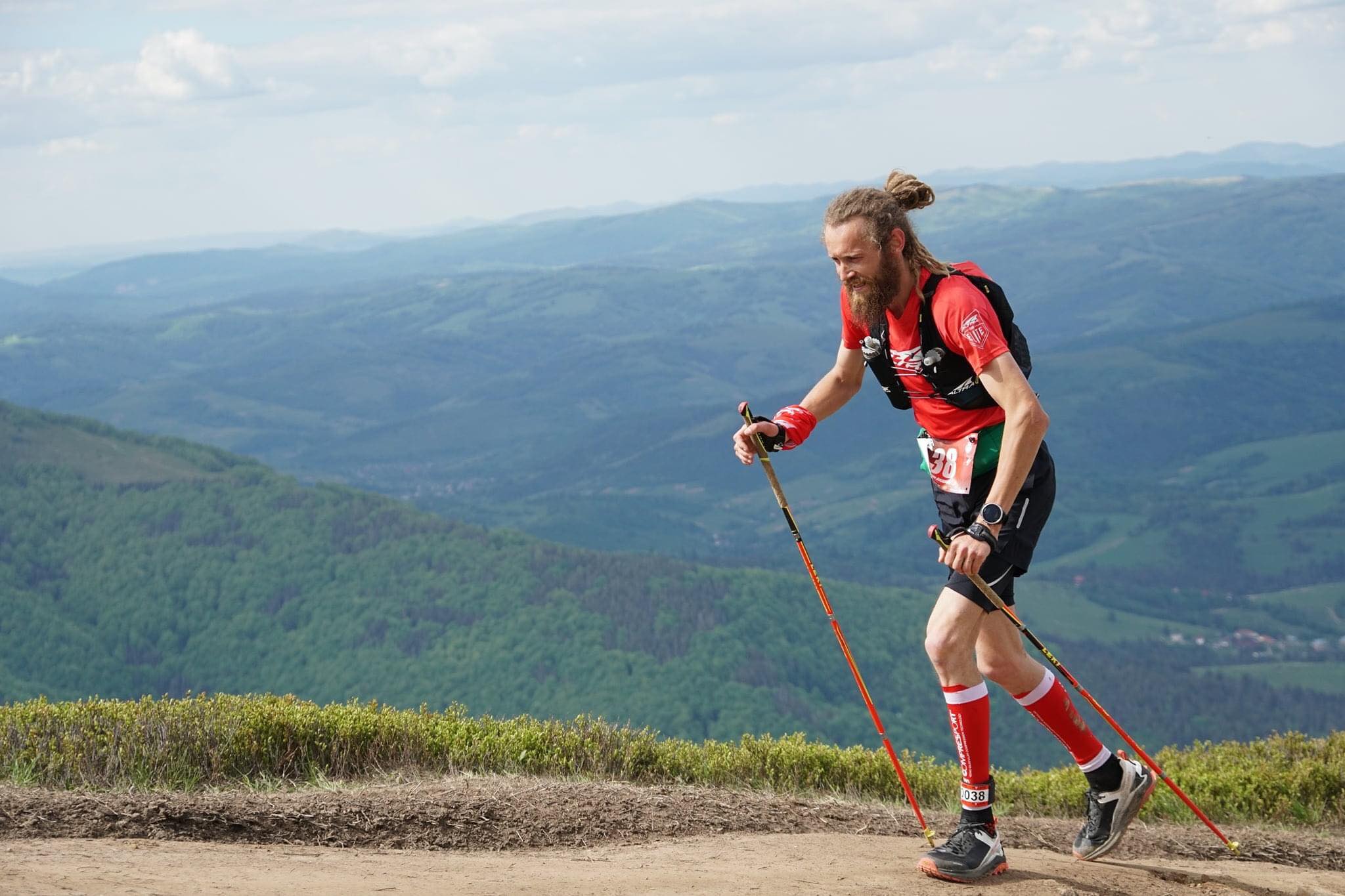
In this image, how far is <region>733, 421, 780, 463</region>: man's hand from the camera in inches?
255

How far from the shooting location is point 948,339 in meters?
5.60

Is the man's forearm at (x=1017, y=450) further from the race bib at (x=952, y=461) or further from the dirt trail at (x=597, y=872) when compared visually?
the dirt trail at (x=597, y=872)

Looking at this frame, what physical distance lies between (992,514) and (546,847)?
2.76 m

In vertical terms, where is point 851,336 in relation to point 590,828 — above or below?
above

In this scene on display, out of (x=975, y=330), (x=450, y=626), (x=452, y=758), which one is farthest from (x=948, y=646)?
(x=450, y=626)

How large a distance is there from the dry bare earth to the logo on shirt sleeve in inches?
92.7

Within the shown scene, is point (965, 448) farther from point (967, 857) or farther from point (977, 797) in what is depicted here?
point (967, 857)

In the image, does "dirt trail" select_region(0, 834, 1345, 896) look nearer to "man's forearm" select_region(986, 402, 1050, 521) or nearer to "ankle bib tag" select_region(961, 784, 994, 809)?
"ankle bib tag" select_region(961, 784, 994, 809)

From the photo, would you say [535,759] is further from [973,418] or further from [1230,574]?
[1230,574]

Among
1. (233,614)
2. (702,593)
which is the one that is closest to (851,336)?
(702,593)

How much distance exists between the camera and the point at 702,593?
137375 millimetres

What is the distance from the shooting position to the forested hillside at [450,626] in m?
119

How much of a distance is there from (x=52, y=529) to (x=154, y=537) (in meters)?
11.5

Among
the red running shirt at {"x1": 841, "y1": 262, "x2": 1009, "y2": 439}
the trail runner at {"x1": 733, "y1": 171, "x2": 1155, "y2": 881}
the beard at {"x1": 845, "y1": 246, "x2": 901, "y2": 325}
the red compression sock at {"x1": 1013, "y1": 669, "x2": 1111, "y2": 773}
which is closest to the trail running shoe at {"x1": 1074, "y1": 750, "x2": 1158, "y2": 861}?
the trail runner at {"x1": 733, "y1": 171, "x2": 1155, "y2": 881}
